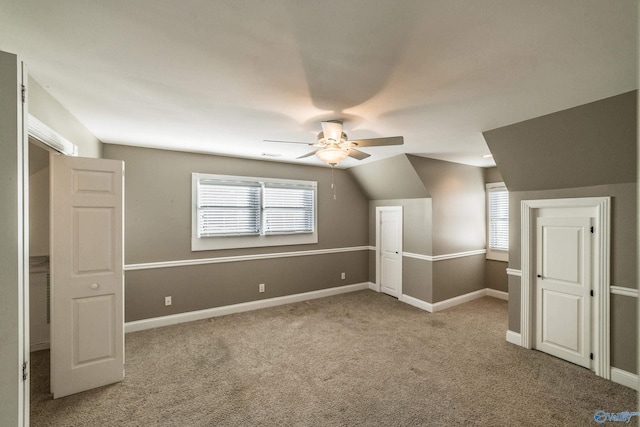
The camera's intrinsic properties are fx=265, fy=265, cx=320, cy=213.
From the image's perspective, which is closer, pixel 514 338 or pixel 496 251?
pixel 514 338

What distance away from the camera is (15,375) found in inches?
42.3

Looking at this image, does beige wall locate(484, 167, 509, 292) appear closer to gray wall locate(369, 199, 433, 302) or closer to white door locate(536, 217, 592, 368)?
gray wall locate(369, 199, 433, 302)

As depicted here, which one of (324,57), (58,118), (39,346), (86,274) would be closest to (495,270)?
(324,57)

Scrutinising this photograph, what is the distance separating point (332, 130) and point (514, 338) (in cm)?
354

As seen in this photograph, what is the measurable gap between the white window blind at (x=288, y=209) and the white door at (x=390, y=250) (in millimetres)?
1551

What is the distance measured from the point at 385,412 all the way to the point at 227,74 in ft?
9.58

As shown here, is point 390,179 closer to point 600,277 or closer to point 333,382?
point 600,277

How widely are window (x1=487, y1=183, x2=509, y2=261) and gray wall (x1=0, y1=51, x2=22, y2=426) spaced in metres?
6.20

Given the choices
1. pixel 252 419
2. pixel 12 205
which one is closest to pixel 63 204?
pixel 12 205

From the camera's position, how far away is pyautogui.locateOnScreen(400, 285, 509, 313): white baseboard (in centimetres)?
457

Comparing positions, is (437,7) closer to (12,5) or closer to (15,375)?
(12,5)

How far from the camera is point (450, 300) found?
477 centimetres

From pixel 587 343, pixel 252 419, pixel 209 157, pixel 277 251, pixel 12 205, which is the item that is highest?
pixel 209 157

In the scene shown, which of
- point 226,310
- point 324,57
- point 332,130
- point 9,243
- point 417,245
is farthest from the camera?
point 417,245
